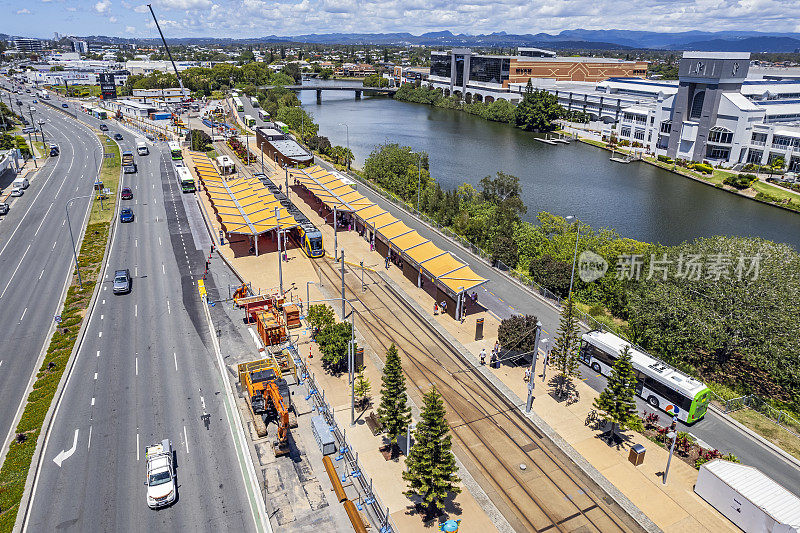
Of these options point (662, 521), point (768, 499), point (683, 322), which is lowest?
point (662, 521)

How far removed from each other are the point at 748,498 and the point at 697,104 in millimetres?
114349

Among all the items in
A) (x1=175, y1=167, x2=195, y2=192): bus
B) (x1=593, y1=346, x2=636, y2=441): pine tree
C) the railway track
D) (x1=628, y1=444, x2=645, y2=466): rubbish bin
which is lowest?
the railway track

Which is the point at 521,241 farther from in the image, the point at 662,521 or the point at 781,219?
the point at 781,219

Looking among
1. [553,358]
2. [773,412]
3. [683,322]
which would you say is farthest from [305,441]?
[773,412]

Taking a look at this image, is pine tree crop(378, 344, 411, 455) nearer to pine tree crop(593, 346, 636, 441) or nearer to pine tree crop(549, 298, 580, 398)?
pine tree crop(593, 346, 636, 441)

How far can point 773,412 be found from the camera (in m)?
35.2

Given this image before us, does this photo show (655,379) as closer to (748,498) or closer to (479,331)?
(748,498)

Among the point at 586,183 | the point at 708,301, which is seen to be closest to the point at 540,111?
the point at 586,183

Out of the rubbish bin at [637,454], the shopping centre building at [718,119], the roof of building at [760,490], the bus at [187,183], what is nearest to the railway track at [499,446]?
the rubbish bin at [637,454]

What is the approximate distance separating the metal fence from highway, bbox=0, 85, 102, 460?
47.9 metres

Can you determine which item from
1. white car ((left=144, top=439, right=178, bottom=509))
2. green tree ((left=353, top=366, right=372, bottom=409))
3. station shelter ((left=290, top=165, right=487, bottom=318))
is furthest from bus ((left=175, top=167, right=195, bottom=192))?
white car ((left=144, top=439, right=178, bottom=509))

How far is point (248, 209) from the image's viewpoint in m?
66.8

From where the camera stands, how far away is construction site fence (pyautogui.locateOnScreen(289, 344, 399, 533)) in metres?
27.0

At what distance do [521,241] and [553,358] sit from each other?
74.6ft
